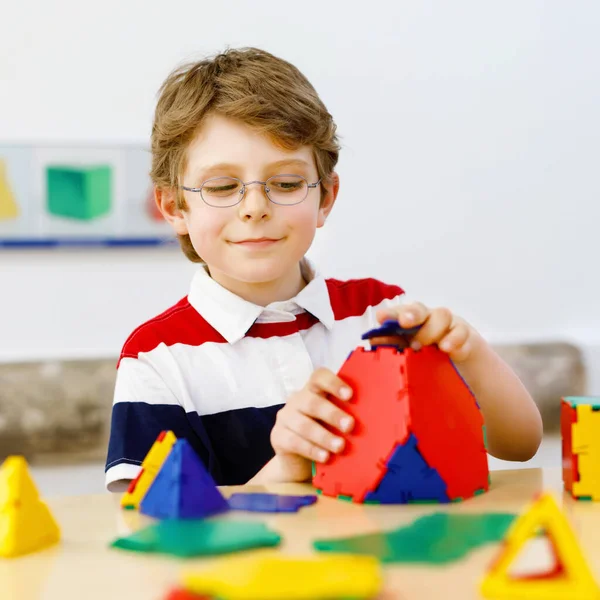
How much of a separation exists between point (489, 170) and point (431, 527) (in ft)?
7.53

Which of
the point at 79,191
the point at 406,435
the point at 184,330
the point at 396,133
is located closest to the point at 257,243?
the point at 184,330

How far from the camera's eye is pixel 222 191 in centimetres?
98

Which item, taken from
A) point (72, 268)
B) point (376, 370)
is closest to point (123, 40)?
point (72, 268)

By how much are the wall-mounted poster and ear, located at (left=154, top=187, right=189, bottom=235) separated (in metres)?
1.28

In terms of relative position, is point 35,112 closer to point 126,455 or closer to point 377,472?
point 126,455

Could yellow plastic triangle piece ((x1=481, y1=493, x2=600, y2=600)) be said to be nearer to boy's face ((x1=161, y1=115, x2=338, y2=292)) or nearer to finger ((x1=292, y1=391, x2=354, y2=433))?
finger ((x1=292, y1=391, x2=354, y2=433))

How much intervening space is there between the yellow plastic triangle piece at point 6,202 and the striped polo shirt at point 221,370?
1.52 m

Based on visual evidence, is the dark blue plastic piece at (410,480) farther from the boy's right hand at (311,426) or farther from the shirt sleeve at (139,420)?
the shirt sleeve at (139,420)

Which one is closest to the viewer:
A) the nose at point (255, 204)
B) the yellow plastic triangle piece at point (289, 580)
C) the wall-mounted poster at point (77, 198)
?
the yellow plastic triangle piece at point (289, 580)

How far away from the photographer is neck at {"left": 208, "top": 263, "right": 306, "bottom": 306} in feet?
3.59

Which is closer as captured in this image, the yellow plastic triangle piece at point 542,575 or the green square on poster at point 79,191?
the yellow plastic triangle piece at point 542,575

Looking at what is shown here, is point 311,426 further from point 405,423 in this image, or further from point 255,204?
point 255,204

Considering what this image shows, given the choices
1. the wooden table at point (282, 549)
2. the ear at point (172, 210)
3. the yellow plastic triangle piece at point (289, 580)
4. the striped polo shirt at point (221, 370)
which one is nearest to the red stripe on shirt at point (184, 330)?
the striped polo shirt at point (221, 370)

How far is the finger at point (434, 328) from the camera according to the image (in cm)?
69
